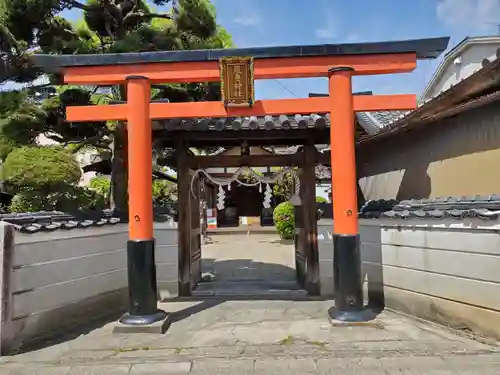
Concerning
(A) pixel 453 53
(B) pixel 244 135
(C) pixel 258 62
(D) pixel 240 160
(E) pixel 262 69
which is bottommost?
(D) pixel 240 160

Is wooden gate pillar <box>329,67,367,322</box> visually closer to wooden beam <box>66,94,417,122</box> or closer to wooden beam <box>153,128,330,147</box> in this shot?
wooden beam <box>66,94,417,122</box>

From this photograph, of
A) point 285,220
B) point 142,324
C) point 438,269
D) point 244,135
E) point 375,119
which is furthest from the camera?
point 285,220

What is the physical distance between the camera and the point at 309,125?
8180 millimetres

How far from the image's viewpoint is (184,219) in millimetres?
9109

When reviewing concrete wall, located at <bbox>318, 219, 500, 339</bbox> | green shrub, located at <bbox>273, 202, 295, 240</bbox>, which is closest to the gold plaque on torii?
concrete wall, located at <bbox>318, 219, 500, 339</bbox>

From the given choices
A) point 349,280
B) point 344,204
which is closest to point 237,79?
point 344,204

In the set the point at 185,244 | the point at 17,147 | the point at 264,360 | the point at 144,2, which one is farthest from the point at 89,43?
the point at 264,360

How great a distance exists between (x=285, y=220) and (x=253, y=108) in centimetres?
1431

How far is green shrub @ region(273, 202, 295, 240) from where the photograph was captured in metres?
20.5

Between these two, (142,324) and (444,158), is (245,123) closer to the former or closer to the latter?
(444,158)

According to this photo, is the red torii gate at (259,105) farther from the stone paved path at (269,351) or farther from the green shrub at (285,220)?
the green shrub at (285,220)

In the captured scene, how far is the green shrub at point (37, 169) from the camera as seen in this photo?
26.8ft

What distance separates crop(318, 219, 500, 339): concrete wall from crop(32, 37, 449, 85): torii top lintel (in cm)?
275

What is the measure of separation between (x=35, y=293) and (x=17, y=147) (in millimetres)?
4142
